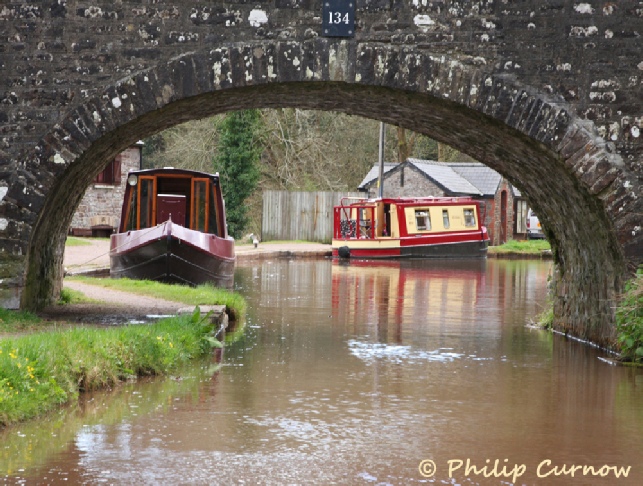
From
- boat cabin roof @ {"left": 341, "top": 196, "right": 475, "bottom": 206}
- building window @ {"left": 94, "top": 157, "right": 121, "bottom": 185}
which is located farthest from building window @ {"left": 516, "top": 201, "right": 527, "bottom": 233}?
building window @ {"left": 94, "top": 157, "right": 121, "bottom": 185}

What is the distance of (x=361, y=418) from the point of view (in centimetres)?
725

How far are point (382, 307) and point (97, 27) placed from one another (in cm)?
704

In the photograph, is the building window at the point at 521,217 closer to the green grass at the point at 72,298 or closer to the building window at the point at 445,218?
the building window at the point at 445,218

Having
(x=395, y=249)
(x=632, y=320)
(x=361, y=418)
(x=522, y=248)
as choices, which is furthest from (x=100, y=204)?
(x=361, y=418)

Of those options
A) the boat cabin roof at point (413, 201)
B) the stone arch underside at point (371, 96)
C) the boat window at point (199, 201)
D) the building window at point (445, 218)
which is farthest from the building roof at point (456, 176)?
the stone arch underside at point (371, 96)

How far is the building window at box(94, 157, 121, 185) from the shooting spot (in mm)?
32281

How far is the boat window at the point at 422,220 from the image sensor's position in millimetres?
32219

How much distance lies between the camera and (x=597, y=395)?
841 centimetres

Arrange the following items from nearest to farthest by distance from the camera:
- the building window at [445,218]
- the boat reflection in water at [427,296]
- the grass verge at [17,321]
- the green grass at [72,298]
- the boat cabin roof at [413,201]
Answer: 1. the grass verge at [17,321]
2. the green grass at [72,298]
3. the boat reflection in water at [427,296]
4. the boat cabin roof at [413,201]
5. the building window at [445,218]

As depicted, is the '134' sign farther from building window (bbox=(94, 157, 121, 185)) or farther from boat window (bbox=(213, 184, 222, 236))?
building window (bbox=(94, 157, 121, 185))

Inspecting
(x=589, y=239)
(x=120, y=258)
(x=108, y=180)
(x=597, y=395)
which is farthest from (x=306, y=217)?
(x=597, y=395)

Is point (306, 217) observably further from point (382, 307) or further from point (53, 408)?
point (53, 408)

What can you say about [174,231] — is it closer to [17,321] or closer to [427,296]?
[427,296]

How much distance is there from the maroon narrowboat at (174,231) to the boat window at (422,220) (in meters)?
14.9
